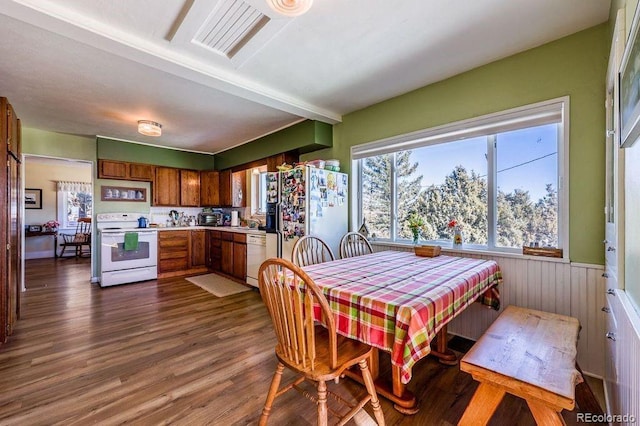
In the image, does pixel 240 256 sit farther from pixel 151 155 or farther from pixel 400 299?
pixel 400 299

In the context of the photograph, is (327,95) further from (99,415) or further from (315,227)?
(99,415)

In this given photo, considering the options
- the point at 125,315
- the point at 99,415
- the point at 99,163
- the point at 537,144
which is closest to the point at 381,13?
the point at 537,144

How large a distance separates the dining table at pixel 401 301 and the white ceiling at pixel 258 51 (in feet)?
5.69

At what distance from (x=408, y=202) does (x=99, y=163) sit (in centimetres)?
516

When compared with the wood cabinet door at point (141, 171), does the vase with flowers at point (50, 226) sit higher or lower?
lower

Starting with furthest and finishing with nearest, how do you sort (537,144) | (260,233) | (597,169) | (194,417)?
(260,233) < (537,144) < (597,169) < (194,417)

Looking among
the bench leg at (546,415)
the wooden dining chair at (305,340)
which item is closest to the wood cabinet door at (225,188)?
the wooden dining chair at (305,340)

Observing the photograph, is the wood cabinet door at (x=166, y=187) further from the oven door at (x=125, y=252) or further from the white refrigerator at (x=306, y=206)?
the white refrigerator at (x=306, y=206)

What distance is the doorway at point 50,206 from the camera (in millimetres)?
6758

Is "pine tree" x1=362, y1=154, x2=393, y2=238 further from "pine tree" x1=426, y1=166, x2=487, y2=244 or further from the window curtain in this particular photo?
the window curtain

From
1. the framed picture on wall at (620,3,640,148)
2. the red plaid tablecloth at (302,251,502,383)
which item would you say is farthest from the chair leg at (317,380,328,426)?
the framed picture on wall at (620,3,640,148)

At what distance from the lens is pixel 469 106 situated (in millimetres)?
2574

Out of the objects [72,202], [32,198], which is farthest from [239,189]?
[32,198]

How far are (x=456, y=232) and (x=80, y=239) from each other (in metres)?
8.60
